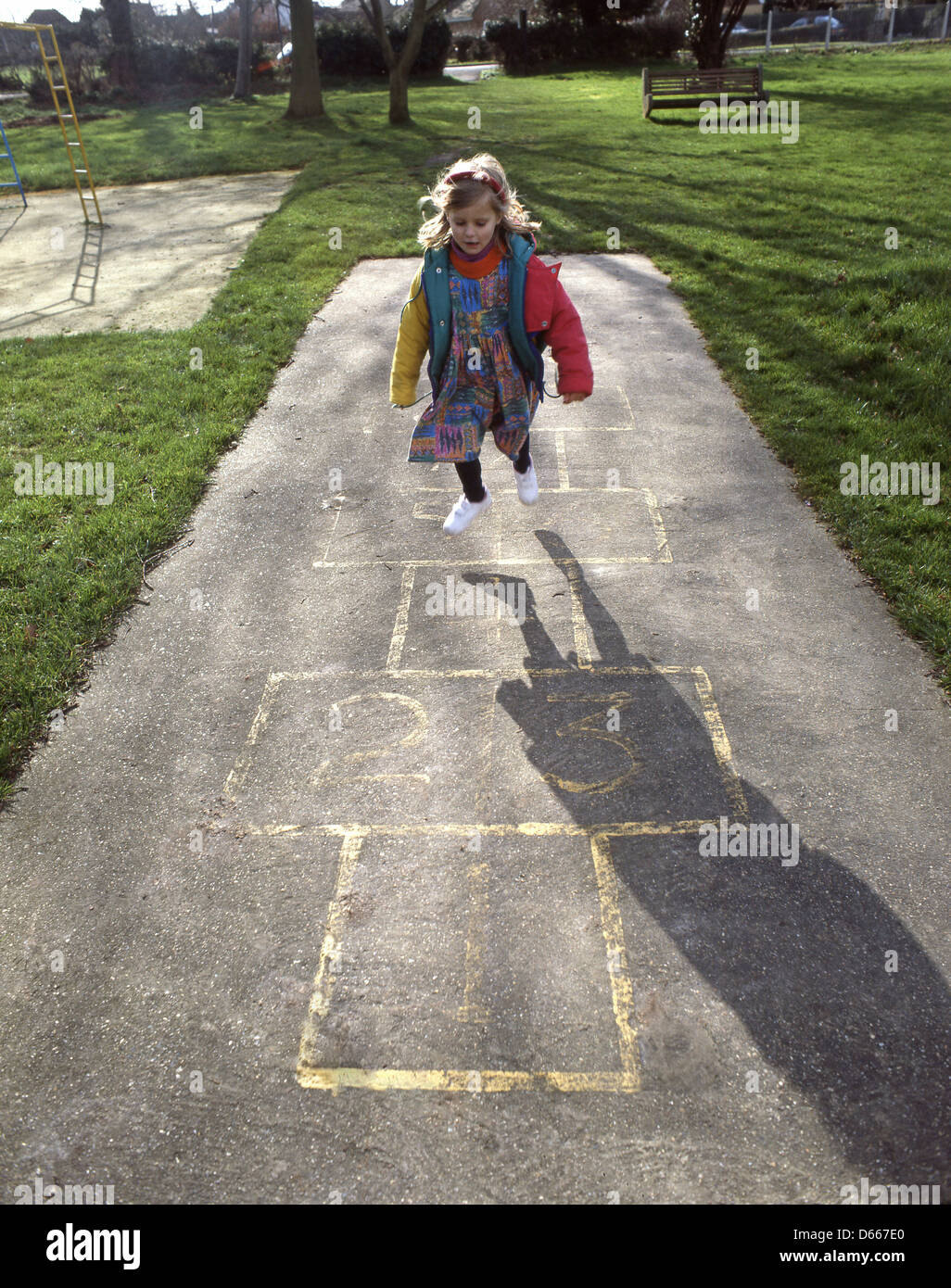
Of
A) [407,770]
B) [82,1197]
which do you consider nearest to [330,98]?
[407,770]

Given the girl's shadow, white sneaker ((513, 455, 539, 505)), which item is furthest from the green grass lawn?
white sneaker ((513, 455, 539, 505))

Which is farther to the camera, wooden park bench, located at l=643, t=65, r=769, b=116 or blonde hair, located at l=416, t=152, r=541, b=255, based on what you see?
wooden park bench, located at l=643, t=65, r=769, b=116

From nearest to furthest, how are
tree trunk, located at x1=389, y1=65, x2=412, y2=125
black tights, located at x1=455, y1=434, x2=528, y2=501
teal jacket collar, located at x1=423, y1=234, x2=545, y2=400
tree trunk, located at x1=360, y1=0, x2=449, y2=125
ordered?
1. teal jacket collar, located at x1=423, y1=234, x2=545, y2=400
2. black tights, located at x1=455, y1=434, x2=528, y2=501
3. tree trunk, located at x1=360, y1=0, x2=449, y2=125
4. tree trunk, located at x1=389, y1=65, x2=412, y2=125

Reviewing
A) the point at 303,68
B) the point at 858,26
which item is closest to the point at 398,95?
the point at 303,68

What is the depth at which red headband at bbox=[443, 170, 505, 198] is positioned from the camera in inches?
160

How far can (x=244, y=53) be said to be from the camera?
2742cm

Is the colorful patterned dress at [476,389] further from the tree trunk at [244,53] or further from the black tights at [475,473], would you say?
the tree trunk at [244,53]

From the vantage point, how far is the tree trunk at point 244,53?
88.3 feet

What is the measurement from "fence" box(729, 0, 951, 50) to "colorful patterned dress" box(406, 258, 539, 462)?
37.1 m

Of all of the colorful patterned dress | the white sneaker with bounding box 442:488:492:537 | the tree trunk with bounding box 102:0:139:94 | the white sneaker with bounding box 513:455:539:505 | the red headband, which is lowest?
the white sneaker with bounding box 442:488:492:537

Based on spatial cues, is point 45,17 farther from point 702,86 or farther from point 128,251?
point 128,251

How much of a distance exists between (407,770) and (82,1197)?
2.01m

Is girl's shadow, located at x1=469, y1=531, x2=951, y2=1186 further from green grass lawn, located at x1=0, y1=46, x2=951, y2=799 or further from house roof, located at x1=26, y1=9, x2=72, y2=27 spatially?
house roof, located at x1=26, y1=9, x2=72, y2=27

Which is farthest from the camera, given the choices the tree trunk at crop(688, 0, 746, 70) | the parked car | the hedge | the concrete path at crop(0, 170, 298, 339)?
the parked car
